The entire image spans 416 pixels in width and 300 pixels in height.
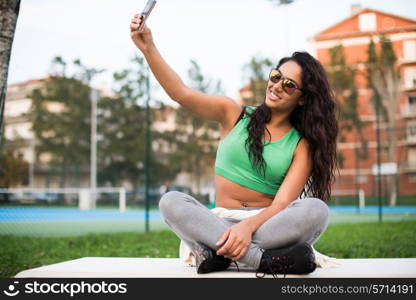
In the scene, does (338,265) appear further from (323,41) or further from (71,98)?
(323,41)

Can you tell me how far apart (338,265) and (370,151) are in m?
19.5

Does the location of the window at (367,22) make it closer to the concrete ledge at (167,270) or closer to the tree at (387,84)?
the tree at (387,84)

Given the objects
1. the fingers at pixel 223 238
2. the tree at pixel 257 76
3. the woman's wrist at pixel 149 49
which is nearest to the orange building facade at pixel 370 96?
the tree at pixel 257 76

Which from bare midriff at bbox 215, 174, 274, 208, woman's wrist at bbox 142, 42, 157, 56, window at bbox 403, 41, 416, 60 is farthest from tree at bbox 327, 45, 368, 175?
woman's wrist at bbox 142, 42, 157, 56

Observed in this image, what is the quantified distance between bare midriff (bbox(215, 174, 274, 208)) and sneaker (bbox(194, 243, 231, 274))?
0.33 meters

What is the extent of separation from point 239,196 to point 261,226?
1.00 ft

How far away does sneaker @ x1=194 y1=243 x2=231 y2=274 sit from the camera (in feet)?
6.90

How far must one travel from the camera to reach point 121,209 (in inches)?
776

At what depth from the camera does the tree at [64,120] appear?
20938 millimetres

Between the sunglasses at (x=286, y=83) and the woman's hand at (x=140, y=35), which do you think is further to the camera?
the sunglasses at (x=286, y=83)

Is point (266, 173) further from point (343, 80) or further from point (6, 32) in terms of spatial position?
point (343, 80)

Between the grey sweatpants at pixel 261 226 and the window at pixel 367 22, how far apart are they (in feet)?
90.9

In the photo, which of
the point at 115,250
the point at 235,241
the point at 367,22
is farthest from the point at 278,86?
the point at 367,22

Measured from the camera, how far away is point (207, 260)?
2109 mm
